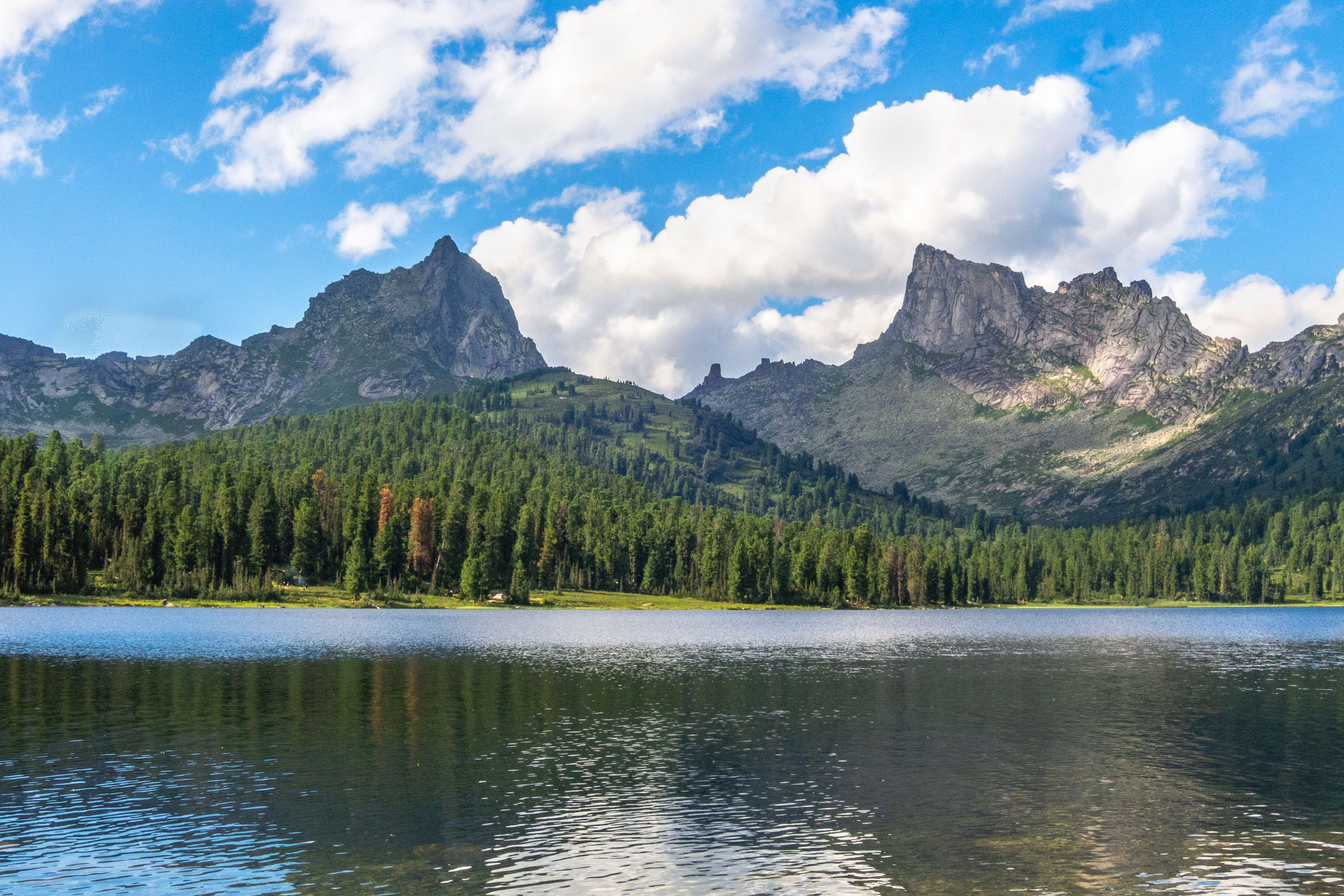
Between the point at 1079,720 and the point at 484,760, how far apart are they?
145 feet

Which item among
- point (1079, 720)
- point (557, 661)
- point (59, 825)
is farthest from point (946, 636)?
point (59, 825)

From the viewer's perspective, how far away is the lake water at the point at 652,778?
33.8 metres

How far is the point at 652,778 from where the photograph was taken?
1929 inches

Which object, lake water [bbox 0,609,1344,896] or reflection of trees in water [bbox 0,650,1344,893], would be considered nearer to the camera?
lake water [bbox 0,609,1344,896]

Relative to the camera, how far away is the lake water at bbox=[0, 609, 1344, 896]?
33.8 metres

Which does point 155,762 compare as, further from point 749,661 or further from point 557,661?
point 749,661

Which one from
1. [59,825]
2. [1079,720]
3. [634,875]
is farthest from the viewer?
[1079,720]

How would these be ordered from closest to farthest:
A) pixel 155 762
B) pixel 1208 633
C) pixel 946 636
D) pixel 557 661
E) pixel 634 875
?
pixel 634 875 → pixel 155 762 → pixel 557 661 → pixel 946 636 → pixel 1208 633

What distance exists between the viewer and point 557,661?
106 meters

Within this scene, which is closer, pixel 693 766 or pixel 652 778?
pixel 652 778

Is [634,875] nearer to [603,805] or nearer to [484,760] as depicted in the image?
[603,805]

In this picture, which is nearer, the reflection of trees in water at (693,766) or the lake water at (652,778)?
the lake water at (652,778)

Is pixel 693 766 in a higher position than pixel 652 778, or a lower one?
lower

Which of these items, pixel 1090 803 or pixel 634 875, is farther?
pixel 1090 803
